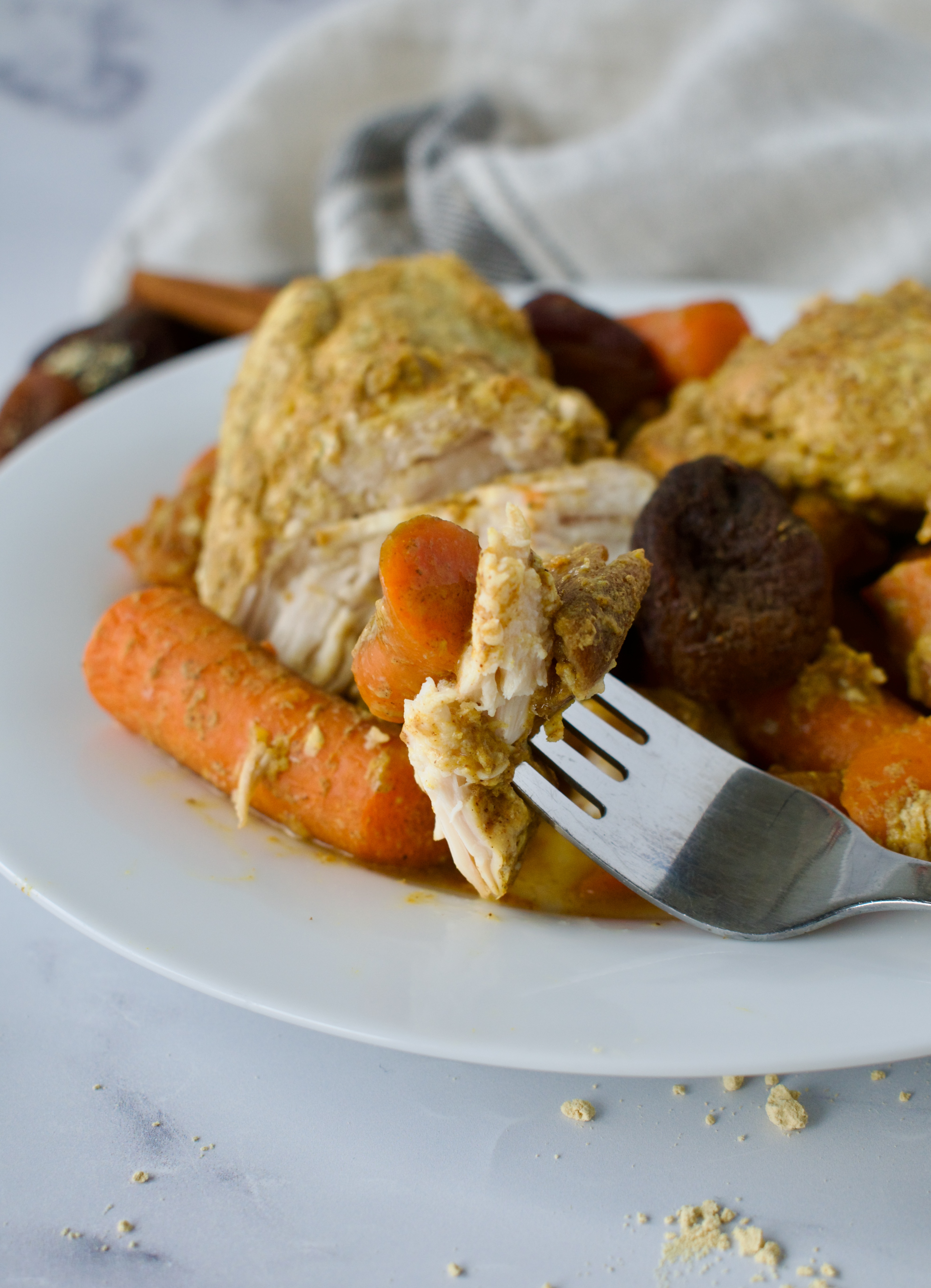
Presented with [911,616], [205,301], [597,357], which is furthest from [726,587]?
[205,301]

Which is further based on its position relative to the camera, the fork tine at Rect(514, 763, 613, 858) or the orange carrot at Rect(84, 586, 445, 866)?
the orange carrot at Rect(84, 586, 445, 866)

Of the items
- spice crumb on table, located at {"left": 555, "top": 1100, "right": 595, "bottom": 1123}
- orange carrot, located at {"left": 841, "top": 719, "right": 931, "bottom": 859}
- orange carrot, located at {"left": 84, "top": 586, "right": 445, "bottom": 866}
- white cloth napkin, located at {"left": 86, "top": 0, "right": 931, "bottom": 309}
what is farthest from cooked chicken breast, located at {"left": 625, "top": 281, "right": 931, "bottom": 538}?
white cloth napkin, located at {"left": 86, "top": 0, "right": 931, "bottom": 309}

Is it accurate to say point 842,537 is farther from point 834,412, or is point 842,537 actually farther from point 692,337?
point 692,337

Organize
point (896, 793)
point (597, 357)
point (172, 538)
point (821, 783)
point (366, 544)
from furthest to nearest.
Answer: point (597, 357) < point (172, 538) < point (366, 544) < point (821, 783) < point (896, 793)

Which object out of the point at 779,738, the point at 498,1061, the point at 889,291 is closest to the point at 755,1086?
the point at 498,1061

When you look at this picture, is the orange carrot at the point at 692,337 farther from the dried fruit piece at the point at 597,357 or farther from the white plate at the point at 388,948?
the white plate at the point at 388,948

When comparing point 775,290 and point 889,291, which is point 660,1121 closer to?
point 889,291

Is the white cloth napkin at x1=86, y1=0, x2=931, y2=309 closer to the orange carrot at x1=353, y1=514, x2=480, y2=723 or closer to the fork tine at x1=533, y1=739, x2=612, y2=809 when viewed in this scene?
the fork tine at x1=533, y1=739, x2=612, y2=809
